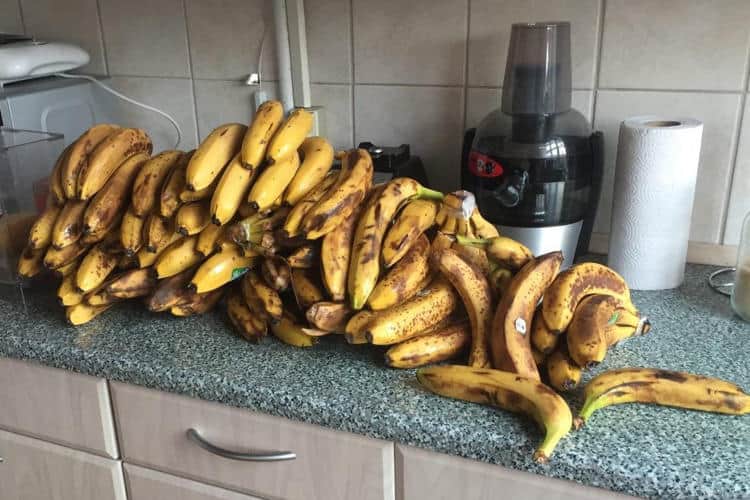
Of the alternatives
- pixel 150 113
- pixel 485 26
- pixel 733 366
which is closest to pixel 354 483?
pixel 733 366

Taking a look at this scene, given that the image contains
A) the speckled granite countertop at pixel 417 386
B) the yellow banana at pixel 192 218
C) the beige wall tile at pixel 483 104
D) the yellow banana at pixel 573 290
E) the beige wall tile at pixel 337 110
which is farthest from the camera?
the beige wall tile at pixel 337 110

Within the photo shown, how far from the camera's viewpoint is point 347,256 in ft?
2.83

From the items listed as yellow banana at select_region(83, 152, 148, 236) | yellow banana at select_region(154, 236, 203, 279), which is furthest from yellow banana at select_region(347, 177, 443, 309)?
yellow banana at select_region(83, 152, 148, 236)

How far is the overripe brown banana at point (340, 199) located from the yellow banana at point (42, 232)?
1.27 ft

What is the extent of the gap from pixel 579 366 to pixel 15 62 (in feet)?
3.73

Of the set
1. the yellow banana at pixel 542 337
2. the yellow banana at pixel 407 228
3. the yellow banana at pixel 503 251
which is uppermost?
the yellow banana at pixel 407 228

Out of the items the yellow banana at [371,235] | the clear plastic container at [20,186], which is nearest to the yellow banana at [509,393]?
the yellow banana at [371,235]

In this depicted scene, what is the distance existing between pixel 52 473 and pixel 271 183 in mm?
570

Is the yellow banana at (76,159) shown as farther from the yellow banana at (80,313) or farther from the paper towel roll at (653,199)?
the paper towel roll at (653,199)

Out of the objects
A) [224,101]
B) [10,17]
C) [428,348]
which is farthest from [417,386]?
[10,17]

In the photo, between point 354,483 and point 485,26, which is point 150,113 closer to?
point 485,26

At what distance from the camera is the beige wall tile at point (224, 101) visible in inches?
54.2

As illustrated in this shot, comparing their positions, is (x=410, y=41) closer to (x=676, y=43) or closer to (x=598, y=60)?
(x=598, y=60)

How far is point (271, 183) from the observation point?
34.1 inches
